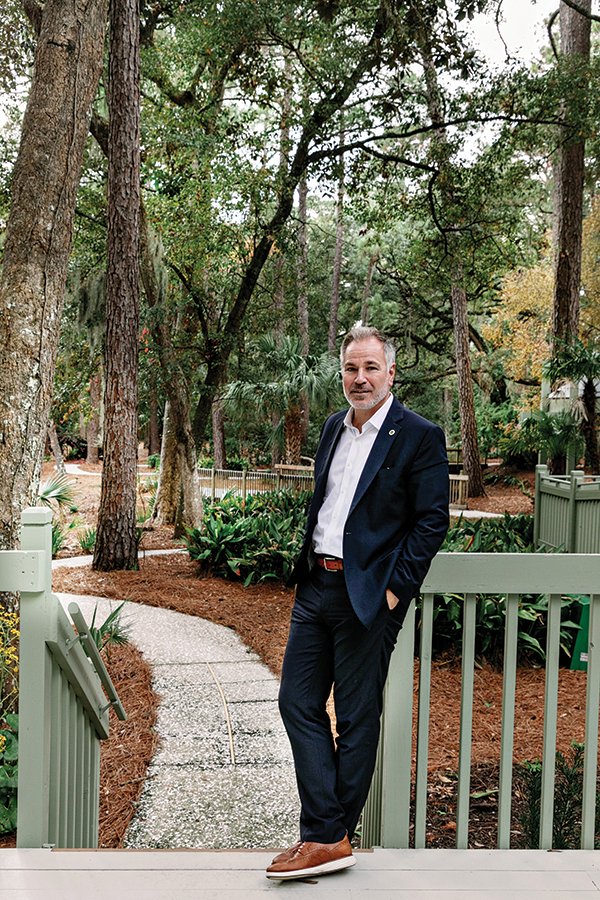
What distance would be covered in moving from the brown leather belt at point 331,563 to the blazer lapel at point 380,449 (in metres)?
0.16

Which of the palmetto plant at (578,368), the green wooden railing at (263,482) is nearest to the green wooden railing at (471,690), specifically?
the palmetto plant at (578,368)

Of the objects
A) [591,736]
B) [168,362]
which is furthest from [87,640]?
[168,362]

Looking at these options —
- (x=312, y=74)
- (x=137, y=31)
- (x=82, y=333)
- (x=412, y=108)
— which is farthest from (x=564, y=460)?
(x=137, y=31)

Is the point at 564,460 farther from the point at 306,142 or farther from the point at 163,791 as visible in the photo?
the point at 163,791

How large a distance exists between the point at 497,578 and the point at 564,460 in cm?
985

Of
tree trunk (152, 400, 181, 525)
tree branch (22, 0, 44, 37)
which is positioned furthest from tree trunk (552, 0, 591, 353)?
tree branch (22, 0, 44, 37)

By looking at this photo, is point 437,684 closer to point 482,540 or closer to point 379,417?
point 482,540

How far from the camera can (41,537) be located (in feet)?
7.18

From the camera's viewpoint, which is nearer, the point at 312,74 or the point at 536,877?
the point at 536,877

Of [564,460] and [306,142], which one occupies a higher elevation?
[306,142]

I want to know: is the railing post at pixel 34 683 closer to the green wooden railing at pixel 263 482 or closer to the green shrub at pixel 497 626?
the green shrub at pixel 497 626

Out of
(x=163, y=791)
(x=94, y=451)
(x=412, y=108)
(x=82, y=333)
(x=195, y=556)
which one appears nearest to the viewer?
(x=163, y=791)

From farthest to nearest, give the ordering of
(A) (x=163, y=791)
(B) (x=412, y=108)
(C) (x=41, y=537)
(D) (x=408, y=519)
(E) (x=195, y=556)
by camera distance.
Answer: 1. (B) (x=412, y=108)
2. (E) (x=195, y=556)
3. (A) (x=163, y=791)
4. (D) (x=408, y=519)
5. (C) (x=41, y=537)

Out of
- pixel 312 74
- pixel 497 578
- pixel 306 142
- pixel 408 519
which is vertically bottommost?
pixel 497 578
